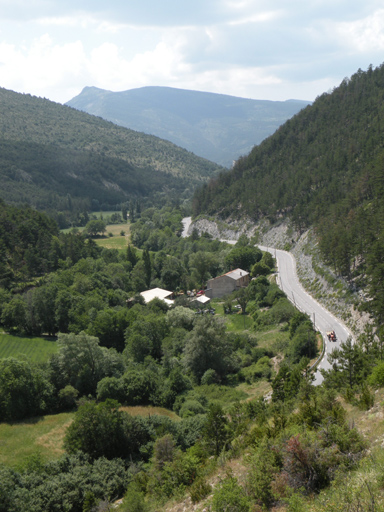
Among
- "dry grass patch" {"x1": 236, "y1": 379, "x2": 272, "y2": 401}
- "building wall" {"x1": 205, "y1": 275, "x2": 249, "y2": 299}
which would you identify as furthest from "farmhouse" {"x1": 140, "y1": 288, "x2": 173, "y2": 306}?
"dry grass patch" {"x1": 236, "y1": 379, "x2": 272, "y2": 401}

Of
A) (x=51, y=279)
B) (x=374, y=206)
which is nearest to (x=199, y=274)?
(x=51, y=279)

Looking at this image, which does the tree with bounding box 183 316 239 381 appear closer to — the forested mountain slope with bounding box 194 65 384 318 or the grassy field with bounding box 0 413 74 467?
the grassy field with bounding box 0 413 74 467

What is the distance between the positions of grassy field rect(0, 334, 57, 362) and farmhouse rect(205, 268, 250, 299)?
3548cm

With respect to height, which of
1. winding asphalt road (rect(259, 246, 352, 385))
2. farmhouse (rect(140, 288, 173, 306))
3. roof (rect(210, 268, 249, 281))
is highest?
winding asphalt road (rect(259, 246, 352, 385))

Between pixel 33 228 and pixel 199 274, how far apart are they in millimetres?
37313

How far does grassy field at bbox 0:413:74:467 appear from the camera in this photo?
27.9 metres

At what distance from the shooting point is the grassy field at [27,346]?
48438 millimetres

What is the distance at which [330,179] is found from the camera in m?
94.6

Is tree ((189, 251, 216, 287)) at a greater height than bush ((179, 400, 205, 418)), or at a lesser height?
greater

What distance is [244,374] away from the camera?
4297 cm

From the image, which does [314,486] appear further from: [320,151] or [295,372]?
[320,151]

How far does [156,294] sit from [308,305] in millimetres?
30150

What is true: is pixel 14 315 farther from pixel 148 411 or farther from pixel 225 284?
pixel 225 284

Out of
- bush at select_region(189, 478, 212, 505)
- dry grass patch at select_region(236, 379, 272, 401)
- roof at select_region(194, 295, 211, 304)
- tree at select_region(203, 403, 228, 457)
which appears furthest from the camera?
roof at select_region(194, 295, 211, 304)
